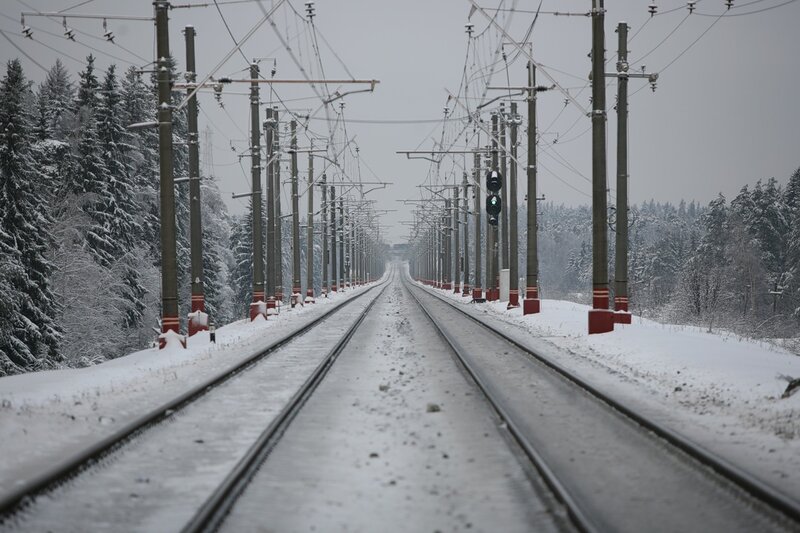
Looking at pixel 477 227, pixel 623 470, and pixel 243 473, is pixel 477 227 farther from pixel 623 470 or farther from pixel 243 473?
pixel 243 473

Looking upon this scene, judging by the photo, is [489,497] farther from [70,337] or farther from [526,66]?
[70,337]

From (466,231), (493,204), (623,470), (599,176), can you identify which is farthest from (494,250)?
(623,470)

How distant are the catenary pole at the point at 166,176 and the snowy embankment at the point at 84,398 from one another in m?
1.25

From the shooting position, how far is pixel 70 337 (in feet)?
130

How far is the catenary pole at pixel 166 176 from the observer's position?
63.7 ft

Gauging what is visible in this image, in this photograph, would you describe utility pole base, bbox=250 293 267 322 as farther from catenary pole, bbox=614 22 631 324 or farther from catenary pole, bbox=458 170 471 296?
catenary pole, bbox=458 170 471 296

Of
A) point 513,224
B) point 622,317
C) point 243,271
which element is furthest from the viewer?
point 243,271

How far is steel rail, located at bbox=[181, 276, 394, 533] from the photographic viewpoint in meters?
5.55

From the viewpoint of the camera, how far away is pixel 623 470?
7.18 m

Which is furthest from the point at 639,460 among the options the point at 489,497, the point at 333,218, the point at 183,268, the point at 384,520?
the point at 333,218

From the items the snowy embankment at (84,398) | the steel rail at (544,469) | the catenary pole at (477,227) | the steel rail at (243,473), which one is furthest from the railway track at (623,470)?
the catenary pole at (477,227)

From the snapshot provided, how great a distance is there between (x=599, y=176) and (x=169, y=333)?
38.9 feet

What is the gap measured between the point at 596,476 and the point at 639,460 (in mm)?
830

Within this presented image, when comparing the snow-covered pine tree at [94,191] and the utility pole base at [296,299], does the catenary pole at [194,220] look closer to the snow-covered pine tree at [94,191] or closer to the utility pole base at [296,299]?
the utility pole base at [296,299]
